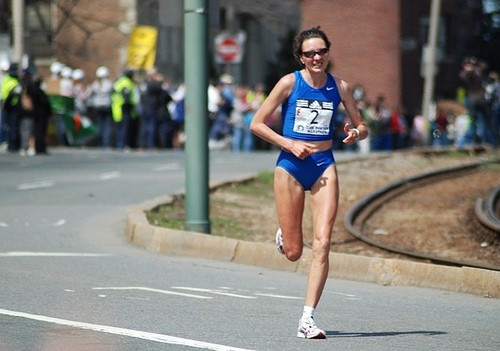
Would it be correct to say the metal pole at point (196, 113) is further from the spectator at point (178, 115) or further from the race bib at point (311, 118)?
the spectator at point (178, 115)

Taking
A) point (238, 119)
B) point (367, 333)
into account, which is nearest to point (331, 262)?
point (367, 333)

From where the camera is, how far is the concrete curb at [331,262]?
12109 mm

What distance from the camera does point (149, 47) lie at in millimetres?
42812

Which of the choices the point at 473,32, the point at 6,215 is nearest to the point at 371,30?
the point at 473,32

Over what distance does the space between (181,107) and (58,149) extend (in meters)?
3.18

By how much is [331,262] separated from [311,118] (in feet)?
13.3

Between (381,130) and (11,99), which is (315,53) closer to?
(11,99)

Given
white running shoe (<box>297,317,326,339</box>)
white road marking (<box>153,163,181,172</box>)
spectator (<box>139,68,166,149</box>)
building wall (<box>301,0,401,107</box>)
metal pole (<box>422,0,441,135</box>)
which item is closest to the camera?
white running shoe (<box>297,317,326,339</box>)

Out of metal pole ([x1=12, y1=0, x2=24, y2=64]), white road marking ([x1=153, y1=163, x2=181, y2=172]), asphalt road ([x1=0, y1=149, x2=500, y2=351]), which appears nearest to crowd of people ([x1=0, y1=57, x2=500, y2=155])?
metal pole ([x1=12, y1=0, x2=24, y2=64])

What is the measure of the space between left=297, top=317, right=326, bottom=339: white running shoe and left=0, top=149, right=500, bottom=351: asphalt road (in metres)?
0.08

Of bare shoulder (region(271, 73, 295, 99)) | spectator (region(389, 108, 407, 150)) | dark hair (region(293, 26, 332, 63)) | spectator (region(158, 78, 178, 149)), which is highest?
dark hair (region(293, 26, 332, 63))

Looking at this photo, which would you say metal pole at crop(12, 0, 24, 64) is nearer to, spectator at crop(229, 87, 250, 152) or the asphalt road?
spectator at crop(229, 87, 250, 152)

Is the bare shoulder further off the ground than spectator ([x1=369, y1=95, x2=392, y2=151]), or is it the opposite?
the bare shoulder

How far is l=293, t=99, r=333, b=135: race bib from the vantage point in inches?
371
